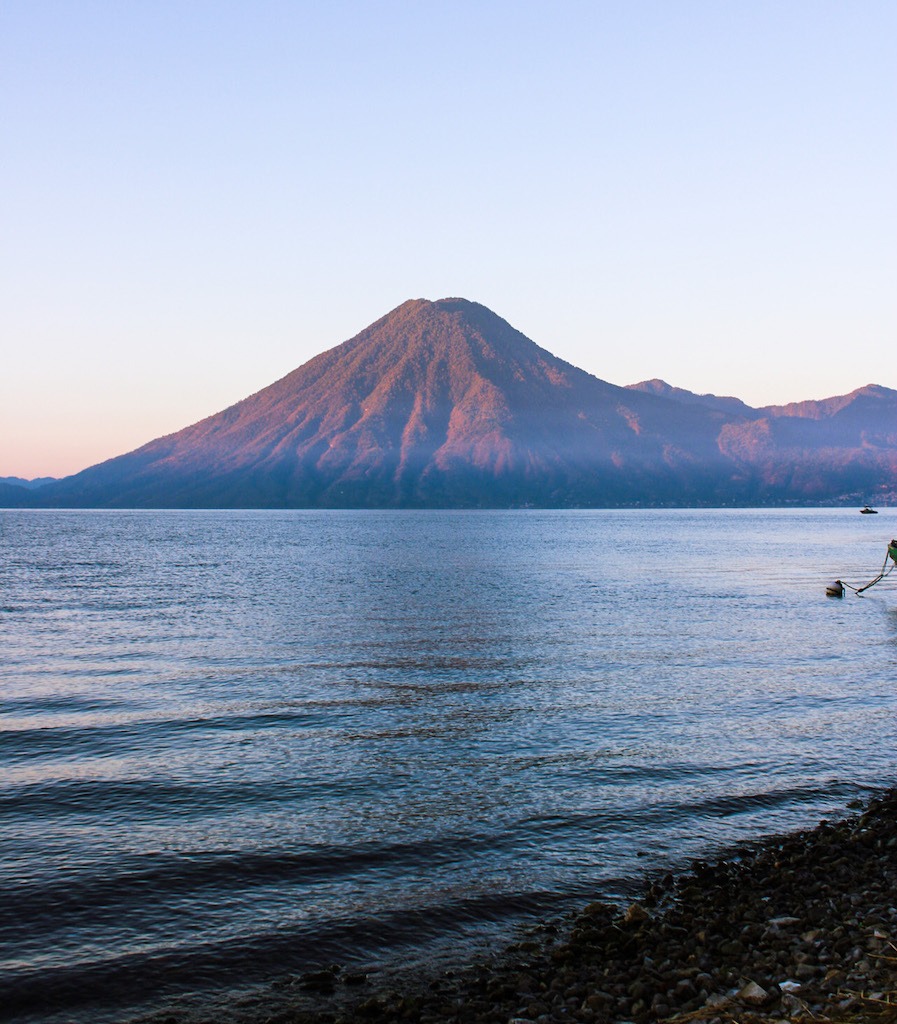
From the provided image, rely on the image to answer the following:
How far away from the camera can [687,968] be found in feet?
36.4

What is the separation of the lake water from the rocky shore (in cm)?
85

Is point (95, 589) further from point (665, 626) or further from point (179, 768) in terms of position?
point (179, 768)

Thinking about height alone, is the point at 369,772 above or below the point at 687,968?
below

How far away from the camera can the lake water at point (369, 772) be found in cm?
1298

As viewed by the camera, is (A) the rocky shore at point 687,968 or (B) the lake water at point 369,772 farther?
(B) the lake water at point 369,772

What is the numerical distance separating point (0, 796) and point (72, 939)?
7373 millimetres

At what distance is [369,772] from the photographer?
812 inches

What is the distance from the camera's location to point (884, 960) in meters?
10.8

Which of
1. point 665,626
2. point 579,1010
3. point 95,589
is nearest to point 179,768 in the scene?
point 579,1010

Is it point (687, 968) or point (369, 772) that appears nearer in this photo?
point (687, 968)

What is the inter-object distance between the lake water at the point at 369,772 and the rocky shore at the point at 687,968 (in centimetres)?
85

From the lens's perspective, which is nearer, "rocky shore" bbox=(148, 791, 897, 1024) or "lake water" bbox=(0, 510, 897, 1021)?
"rocky shore" bbox=(148, 791, 897, 1024)

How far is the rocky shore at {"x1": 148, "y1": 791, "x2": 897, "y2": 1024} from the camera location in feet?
32.9

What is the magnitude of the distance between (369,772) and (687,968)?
10676 millimetres
